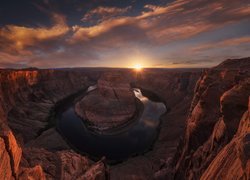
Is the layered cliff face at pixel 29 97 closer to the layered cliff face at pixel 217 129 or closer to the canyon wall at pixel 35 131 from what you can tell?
the canyon wall at pixel 35 131

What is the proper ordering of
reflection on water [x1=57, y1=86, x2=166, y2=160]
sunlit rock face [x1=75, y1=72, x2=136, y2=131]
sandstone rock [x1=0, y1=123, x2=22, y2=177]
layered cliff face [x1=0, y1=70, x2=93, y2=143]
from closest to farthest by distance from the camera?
sandstone rock [x1=0, y1=123, x2=22, y2=177], reflection on water [x1=57, y1=86, x2=166, y2=160], layered cliff face [x1=0, y1=70, x2=93, y2=143], sunlit rock face [x1=75, y1=72, x2=136, y2=131]

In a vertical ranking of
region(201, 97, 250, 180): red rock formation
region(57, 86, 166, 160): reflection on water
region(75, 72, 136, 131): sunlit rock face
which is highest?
region(201, 97, 250, 180): red rock formation

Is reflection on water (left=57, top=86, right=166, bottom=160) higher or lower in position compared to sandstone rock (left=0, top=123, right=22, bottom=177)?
lower

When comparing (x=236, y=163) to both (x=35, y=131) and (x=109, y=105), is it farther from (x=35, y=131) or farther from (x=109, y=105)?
(x=35, y=131)

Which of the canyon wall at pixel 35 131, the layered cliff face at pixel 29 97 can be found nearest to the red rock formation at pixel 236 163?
the canyon wall at pixel 35 131

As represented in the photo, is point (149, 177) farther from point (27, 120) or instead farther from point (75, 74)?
point (75, 74)

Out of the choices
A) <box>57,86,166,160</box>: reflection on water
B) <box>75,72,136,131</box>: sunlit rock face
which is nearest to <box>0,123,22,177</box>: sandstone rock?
<box>57,86,166,160</box>: reflection on water

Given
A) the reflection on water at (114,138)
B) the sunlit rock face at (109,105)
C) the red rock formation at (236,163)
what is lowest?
the reflection on water at (114,138)

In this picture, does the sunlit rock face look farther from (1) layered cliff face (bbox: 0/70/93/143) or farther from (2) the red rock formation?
(2) the red rock formation
